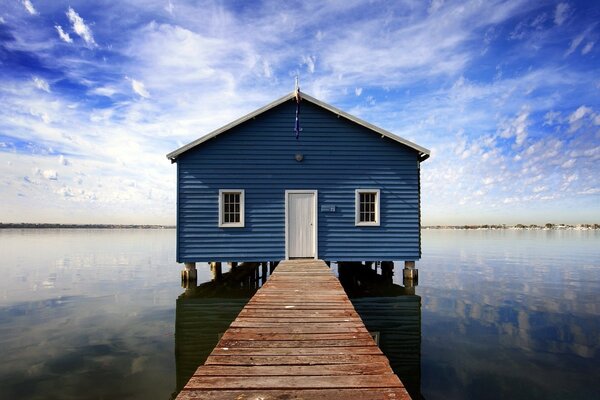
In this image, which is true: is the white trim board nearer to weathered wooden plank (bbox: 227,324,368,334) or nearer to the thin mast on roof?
the thin mast on roof

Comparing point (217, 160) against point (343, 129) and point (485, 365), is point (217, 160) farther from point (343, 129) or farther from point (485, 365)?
point (485, 365)

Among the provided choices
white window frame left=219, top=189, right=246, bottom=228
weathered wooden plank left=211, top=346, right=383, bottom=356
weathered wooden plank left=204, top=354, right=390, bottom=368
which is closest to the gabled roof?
white window frame left=219, top=189, right=246, bottom=228

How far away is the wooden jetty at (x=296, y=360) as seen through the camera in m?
2.96

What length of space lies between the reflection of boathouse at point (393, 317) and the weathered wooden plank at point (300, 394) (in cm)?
330

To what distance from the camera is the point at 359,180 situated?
14.4 meters

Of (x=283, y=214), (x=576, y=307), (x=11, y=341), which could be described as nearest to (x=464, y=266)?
(x=576, y=307)

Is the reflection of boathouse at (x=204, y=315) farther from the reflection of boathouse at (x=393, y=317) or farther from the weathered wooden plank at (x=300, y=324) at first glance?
the reflection of boathouse at (x=393, y=317)

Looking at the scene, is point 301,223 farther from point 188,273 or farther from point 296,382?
point 296,382

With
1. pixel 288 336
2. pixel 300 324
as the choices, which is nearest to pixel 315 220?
pixel 300 324

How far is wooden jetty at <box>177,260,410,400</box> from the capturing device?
2.96 m

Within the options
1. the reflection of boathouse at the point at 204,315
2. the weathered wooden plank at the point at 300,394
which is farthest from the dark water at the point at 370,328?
the weathered wooden plank at the point at 300,394

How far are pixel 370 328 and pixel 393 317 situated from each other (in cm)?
165

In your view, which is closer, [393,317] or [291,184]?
[393,317]

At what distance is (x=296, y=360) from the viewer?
3.65m
